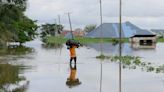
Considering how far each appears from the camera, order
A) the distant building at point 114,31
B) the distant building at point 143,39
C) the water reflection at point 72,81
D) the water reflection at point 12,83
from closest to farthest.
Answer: the water reflection at point 12,83, the water reflection at point 72,81, the distant building at point 143,39, the distant building at point 114,31

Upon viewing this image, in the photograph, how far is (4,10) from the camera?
35188mm

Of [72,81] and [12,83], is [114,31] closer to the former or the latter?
[72,81]

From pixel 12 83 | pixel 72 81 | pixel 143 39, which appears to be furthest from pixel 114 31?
pixel 12 83

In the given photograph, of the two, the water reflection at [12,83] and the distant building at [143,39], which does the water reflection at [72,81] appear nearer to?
the water reflection at [12,83]

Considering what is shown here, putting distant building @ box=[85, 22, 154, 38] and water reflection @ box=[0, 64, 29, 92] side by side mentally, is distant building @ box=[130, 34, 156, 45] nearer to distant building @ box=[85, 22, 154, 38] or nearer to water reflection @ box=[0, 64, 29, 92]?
distant building @ box=[85, 22, 154, 38]

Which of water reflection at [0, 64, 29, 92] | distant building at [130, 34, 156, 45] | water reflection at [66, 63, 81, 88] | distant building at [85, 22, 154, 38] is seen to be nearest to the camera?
water reflection at [0, 64, 29, 92]

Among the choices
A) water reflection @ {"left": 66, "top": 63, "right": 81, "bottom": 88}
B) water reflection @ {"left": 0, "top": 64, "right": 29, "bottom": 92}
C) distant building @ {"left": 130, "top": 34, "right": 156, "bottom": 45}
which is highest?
water reflection @ {"left": 0, "top": 64, "right": 29, "bottom": 92}

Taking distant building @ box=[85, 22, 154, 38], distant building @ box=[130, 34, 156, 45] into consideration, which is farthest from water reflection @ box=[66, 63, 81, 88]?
distant building @ box=[85, 22, 154, 38]

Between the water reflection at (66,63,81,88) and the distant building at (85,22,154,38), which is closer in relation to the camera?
the water reflection at (66,63,81,88)

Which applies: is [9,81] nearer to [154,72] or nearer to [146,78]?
[146,78]

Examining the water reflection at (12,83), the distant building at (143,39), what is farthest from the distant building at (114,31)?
the water reflection at (12,83)

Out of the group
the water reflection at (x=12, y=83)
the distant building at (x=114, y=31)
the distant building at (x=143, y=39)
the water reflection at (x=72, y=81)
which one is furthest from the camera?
the distant building at (x=114, y=31)

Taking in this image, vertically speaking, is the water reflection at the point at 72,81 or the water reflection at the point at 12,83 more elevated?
the water reflection at the point at 12,83

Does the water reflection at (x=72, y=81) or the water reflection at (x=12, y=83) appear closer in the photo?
the water reflection at (x=12, y=83)
